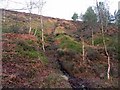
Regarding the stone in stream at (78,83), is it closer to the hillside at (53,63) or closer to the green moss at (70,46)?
the hillside at (53,63)

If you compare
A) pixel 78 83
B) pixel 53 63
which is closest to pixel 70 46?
pixel 53 63

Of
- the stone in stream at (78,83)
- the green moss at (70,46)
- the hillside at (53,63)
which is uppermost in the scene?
the green moss at (70,46)

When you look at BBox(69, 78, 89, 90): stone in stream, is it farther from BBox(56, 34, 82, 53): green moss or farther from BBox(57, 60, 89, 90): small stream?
BBox(56, 34, 82, 53): green moss

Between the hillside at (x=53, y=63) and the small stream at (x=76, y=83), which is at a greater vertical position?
the hillside at (x=53, y=63)

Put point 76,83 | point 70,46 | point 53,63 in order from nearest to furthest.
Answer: point 76,83
point 53,63
point 70,46

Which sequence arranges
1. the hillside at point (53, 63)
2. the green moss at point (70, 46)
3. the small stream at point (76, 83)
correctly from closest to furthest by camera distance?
the hillside at point (53, 63) < the small stream at point (76, 83) < the green moss at point (70, 46)

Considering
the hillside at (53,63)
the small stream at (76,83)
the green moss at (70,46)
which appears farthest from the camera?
the green moss at (70,46)

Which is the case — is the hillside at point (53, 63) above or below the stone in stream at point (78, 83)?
above

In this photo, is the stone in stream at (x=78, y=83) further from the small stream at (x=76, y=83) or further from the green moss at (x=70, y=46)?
the green moss at (x=70, y=46)

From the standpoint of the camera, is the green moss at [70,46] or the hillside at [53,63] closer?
the hillside at [53,63]

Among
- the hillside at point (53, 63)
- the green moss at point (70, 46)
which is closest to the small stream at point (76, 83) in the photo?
the hillside at point (53, 63)

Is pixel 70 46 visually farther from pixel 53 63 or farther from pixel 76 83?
pixel 76 83

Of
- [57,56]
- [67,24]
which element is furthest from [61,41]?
[67,24]

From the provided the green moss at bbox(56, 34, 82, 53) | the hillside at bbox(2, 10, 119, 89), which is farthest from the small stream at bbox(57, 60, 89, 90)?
the green moss at bbox(56, 34, 82, 53)
